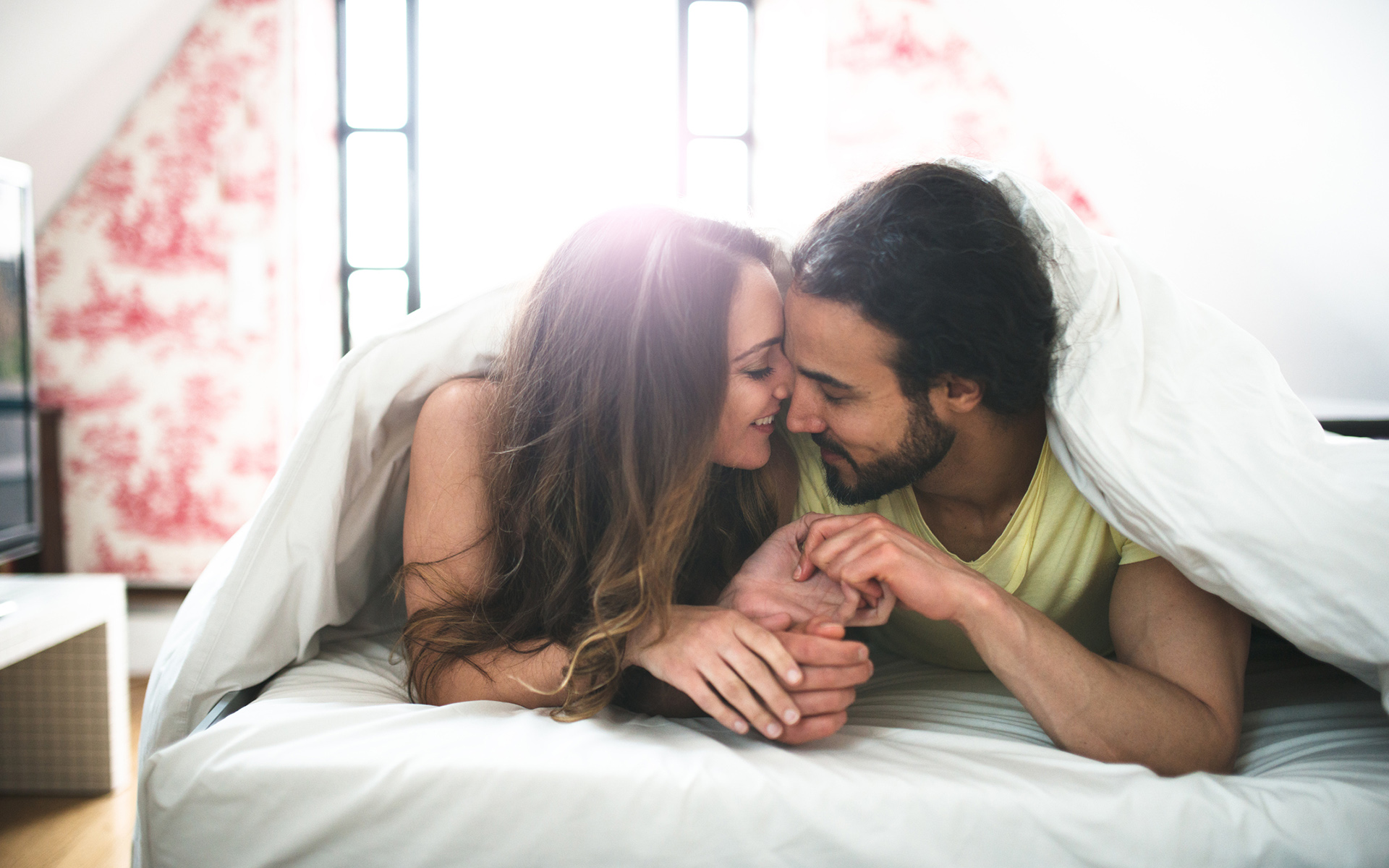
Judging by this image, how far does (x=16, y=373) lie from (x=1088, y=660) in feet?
6.75

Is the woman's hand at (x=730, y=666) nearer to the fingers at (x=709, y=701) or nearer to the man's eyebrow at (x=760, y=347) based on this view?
the fingers at (x=709, y=701)

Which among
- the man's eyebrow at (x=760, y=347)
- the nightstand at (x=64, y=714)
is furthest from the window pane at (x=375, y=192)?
the man's eyebrow at (x=760, y=347)

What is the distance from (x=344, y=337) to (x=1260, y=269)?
10.4ft

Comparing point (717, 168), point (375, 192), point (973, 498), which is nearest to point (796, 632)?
point (973, 498)

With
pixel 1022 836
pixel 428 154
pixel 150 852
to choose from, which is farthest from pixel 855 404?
pixel 428 154

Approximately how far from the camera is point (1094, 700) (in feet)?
2.84

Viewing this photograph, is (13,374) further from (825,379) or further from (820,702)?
(820,702)

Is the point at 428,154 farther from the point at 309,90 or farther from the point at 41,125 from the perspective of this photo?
the point at 41,125

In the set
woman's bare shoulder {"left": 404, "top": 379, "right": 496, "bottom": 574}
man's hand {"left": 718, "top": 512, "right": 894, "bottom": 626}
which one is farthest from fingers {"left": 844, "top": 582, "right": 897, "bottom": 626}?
woman's bare shoulder {"left": 404, "top": 379, "right": 496, "bottom": 574}

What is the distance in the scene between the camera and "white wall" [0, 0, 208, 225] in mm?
2277

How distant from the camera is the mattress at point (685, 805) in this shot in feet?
2.38

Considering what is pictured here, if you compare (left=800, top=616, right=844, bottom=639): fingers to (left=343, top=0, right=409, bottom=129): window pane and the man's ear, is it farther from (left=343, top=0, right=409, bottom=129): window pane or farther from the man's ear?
(left=343, top=0, right=409, bottom=129): window pane

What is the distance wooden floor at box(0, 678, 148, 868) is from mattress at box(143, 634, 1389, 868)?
0.99 metres

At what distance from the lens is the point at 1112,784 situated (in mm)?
763
